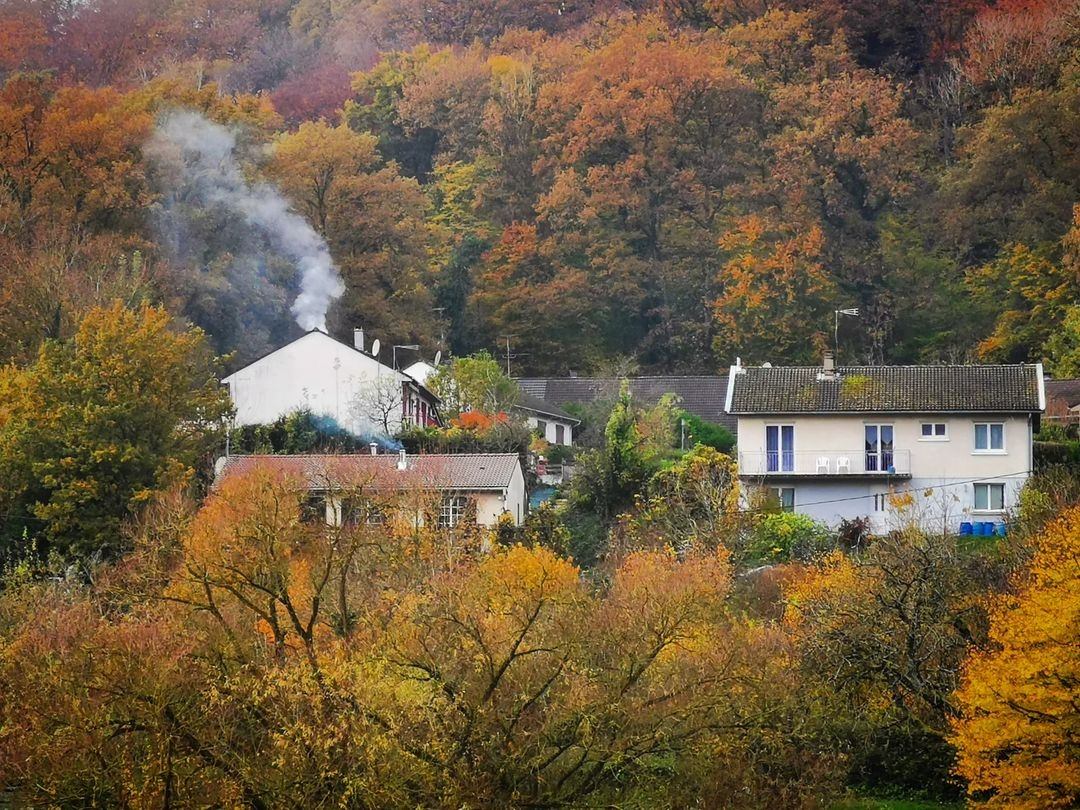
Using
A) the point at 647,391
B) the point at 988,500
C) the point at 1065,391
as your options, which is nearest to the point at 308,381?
the point at 647,391

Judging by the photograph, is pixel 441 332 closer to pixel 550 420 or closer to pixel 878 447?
pixel 550 420

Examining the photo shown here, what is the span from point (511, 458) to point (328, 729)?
24311 mm

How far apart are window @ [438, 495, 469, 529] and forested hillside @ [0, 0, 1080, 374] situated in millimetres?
15727

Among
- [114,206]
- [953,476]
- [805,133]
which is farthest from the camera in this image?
[805,133]

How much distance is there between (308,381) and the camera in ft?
194

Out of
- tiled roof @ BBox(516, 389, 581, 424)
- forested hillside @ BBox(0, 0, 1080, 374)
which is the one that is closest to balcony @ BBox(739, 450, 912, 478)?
tiled roof @ BBox(516, 389, 581, 424)

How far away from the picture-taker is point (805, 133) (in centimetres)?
7588

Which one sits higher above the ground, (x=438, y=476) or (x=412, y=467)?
(x=412, y=467)

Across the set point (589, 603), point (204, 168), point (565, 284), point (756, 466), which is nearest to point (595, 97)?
point (565, 284)

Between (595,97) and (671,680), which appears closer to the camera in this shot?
(671,680)

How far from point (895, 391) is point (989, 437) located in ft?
9.15

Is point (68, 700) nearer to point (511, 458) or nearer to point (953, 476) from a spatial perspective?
point (511, 458)

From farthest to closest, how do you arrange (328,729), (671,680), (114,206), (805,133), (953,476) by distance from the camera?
(805,133)
(114,206)
(953,476)
(671,680)
(328,729)

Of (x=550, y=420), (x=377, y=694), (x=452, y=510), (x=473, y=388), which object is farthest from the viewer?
(x=550, y=420)
